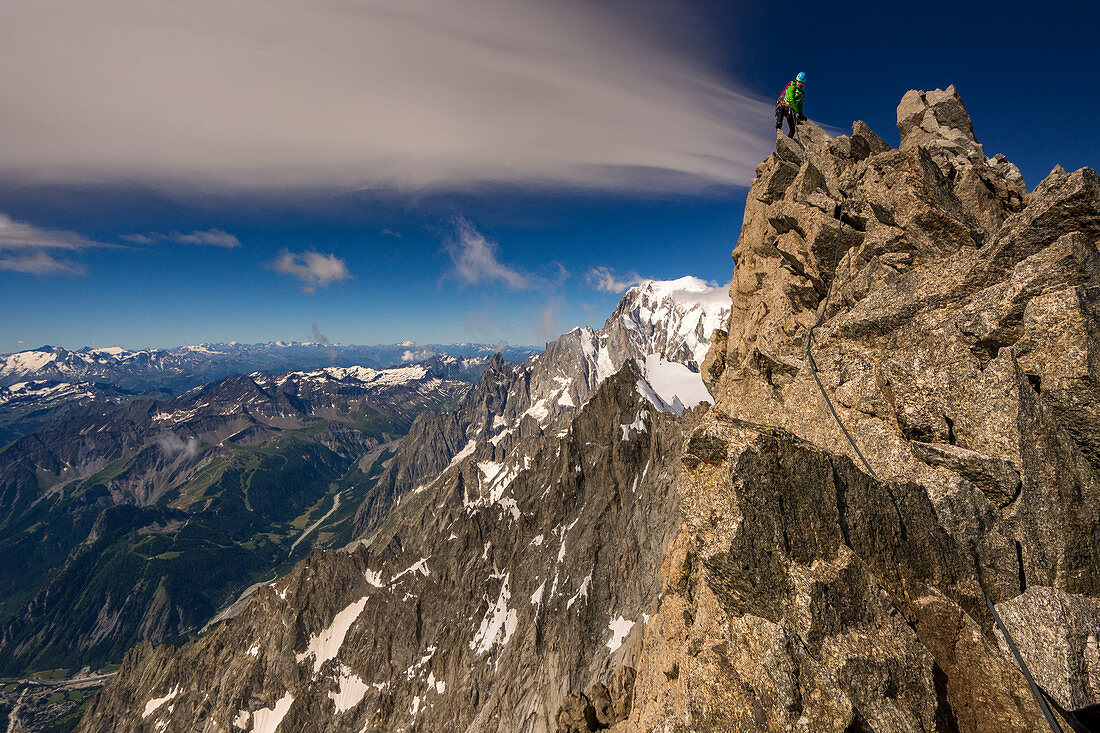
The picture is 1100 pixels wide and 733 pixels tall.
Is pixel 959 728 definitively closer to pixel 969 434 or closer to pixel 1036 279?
pixel 969 434

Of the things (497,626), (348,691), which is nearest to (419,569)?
(348,691)

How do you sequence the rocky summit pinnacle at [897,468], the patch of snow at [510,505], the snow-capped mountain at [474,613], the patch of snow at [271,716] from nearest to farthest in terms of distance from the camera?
the rocky summit pinnacle at [897,468], the snow-capped mountain at [474,613], the patch of snow at [271,716], the patch of snow at [510,505]

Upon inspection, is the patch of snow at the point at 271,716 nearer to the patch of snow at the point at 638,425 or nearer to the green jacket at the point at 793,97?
the patch of snow at the point at 638,425

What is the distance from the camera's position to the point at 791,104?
32.4 meters

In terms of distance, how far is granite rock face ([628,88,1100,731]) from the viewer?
10.9 metres

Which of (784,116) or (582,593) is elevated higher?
(784,116)

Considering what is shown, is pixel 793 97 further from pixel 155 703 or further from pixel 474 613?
pixel 155 703

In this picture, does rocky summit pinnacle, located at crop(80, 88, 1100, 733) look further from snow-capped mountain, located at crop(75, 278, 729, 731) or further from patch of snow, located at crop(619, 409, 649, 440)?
patch of snow, located at crop(619, 409, 649, 440)

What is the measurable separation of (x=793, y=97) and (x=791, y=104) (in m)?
0.65

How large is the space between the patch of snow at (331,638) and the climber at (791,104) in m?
146

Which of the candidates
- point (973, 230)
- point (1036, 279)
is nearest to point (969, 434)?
point (1036, 279)

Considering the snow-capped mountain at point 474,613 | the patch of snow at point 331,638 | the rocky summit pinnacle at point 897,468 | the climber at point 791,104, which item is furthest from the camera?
the patch of snow at point 331,638

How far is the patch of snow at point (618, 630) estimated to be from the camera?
78.9m

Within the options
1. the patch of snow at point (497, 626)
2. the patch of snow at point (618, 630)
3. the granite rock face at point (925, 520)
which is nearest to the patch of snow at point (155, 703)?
the patch of snow at point (497, 626)
